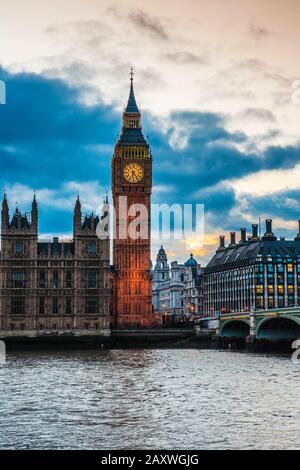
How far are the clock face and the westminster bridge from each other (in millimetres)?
34850

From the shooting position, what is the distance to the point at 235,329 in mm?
143625

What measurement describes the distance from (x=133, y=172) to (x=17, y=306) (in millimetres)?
44291

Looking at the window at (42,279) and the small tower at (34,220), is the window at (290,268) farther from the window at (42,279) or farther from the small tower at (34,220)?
the small tower at (34,220)

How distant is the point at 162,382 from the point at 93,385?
626 centimetres

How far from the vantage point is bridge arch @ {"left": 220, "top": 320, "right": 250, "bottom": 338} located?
13975cm

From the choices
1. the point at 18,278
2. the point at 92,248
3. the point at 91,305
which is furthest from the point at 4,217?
the point at 91,305

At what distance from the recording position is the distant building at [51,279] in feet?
422

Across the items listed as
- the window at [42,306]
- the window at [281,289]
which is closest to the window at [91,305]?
the window at [42,306]

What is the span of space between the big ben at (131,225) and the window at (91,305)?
1633cm

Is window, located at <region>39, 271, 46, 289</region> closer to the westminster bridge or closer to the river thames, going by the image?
the westminster bridge

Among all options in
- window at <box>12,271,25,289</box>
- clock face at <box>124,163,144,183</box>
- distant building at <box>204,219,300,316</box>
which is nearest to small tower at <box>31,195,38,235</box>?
window at <box>12,271,25,289</box>

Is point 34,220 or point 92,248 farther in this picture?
point 92,248

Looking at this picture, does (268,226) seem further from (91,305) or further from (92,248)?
(91,305)
